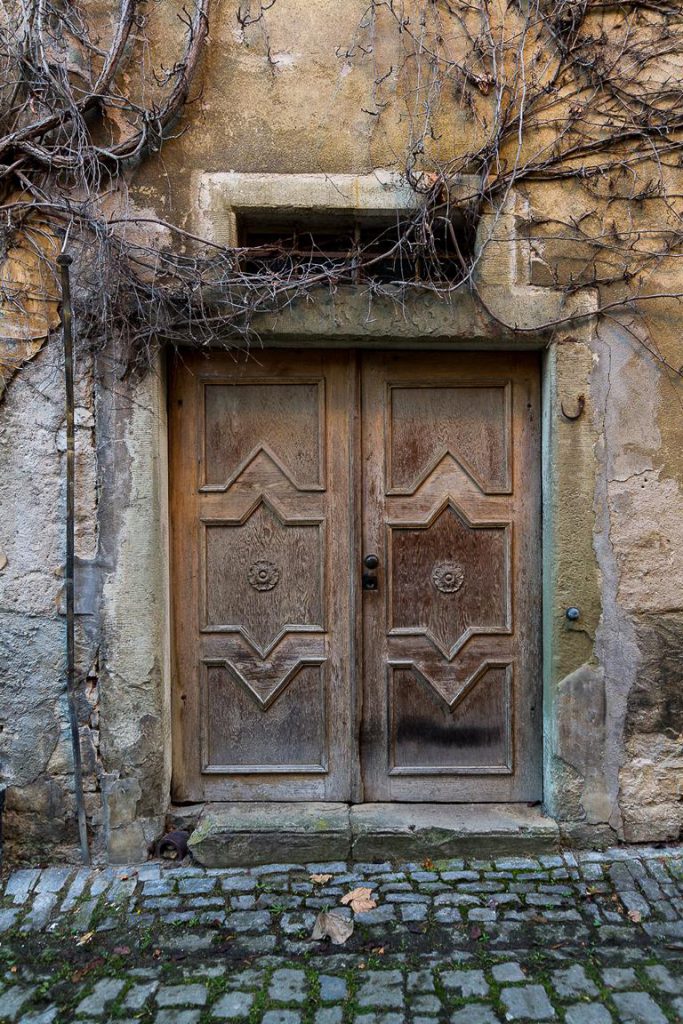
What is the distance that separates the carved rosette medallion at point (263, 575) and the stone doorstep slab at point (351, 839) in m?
1.01

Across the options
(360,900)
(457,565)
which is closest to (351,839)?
(360,900)

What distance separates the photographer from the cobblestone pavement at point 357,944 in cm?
225

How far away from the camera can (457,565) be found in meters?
3.34

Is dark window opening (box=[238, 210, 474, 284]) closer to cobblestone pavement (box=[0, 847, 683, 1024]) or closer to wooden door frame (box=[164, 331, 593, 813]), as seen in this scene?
wooden door frame (box=[164, 331, 593, 813])

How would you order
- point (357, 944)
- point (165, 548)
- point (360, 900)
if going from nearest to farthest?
point (357, 944)
point (360, 900)
point (165, 548)

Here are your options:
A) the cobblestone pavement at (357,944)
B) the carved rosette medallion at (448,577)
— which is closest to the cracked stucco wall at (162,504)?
the cobblestone pavement at (357,944)

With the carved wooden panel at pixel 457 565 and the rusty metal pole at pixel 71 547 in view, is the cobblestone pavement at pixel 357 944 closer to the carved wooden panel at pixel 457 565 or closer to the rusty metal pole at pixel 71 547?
the rusty metal pole at pixel 71 547

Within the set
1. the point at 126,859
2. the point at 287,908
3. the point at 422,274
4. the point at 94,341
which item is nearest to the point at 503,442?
the point at 422,274

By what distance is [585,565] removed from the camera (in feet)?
10.3

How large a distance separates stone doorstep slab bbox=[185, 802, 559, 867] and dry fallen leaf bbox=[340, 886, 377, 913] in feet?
0.82

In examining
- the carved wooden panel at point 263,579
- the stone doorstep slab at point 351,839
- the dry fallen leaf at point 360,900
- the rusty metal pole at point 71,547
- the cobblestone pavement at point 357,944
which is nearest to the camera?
the cobblestone pavement at point 357,944

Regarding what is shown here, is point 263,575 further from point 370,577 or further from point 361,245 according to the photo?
point 361,245

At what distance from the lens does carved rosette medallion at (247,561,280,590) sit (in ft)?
10.9

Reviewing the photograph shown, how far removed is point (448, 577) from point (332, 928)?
4.91 feet
